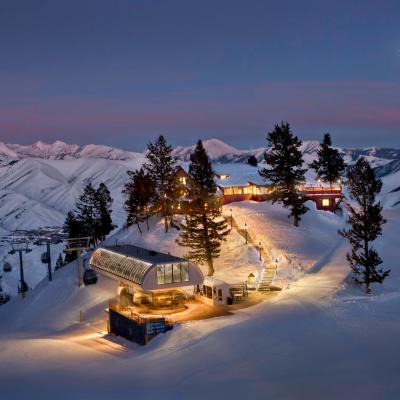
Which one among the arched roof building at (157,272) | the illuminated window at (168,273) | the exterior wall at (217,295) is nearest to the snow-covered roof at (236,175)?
the arched roof building at (157,272)

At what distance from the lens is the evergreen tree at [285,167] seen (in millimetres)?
66188

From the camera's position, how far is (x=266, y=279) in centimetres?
4847

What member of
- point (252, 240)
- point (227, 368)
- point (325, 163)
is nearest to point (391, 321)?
point (227, 368)

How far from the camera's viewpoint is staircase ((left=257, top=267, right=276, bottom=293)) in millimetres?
45869

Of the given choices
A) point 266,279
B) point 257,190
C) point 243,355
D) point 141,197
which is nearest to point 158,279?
point 266,279

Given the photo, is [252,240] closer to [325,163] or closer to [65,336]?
[65,336]

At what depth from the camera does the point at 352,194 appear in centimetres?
4422

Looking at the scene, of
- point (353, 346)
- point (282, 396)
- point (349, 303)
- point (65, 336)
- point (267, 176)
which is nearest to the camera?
point (282, 396)

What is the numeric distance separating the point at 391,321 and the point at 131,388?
17042 millimetres

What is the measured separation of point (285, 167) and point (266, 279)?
2233cm

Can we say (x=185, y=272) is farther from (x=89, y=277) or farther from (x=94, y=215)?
(x=94, y=215)


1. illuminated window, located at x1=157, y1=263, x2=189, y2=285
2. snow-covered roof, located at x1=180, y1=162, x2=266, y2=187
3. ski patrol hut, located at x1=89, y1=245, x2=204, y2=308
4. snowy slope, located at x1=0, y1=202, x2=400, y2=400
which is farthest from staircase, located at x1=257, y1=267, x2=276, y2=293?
snow-covered roof, located at x1=180, y1=162, x2=266, y2=187

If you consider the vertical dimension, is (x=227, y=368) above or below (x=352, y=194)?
below

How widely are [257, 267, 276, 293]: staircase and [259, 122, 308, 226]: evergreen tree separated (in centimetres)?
1620
